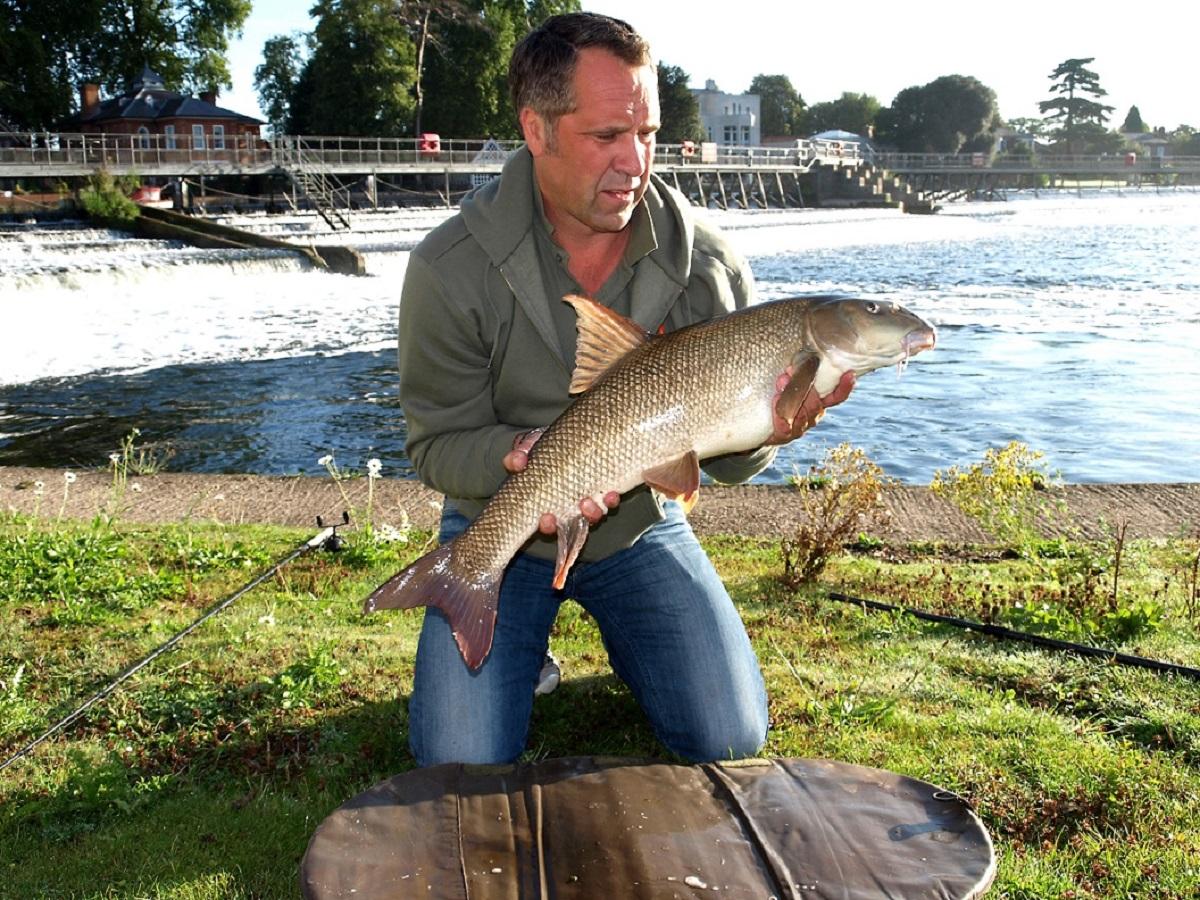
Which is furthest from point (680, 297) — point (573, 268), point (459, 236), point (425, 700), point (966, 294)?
point (966, 294)

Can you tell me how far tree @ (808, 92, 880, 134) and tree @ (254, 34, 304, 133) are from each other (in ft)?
257

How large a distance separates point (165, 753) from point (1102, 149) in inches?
6166

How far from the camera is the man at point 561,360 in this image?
3770 mm

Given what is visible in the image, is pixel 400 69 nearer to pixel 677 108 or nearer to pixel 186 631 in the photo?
pixel 677 108

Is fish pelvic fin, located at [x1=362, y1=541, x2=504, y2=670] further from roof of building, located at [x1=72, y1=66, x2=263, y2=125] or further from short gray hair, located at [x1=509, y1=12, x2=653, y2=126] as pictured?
roof of building, located at [x1=72, y1=66, x2=263, y2=125]

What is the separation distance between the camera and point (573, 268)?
418 cm

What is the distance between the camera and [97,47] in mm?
55531

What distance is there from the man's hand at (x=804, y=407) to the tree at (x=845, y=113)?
134750 millimetres

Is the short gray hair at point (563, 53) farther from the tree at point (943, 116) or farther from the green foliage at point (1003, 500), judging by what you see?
the tree at point (943, 116)

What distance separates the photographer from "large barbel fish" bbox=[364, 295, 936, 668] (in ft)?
10.7

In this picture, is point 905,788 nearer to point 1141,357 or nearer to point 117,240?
point 1141,357

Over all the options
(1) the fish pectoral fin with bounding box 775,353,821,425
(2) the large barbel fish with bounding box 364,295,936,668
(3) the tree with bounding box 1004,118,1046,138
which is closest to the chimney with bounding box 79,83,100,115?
(2) the large barbel fish with bounding box 364,295,936,668

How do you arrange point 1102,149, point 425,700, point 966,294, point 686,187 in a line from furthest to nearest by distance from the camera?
point 1102,149 < point 686,187 < point 966,294 < point 425,700

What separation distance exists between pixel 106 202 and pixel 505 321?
29932 mm
